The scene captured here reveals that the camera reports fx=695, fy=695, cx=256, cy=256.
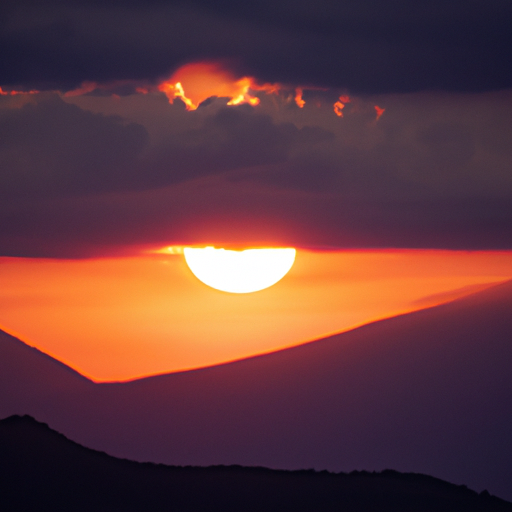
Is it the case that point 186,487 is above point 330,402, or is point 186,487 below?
below

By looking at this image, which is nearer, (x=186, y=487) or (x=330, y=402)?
(x=186, y=487)

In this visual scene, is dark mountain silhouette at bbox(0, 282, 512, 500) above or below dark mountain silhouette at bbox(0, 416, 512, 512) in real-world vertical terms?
above

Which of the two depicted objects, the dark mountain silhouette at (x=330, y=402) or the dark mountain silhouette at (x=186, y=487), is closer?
the dark mountain silhouette at (x=186, y=487)

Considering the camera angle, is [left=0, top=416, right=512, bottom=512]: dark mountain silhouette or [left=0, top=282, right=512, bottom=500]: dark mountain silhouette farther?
[left=0, top=282, right=512, bottom=500]: dark mountain silhouette

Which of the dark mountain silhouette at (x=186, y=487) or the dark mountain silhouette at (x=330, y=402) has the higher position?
the dark mountain silhouette at (x=330, y=402)
